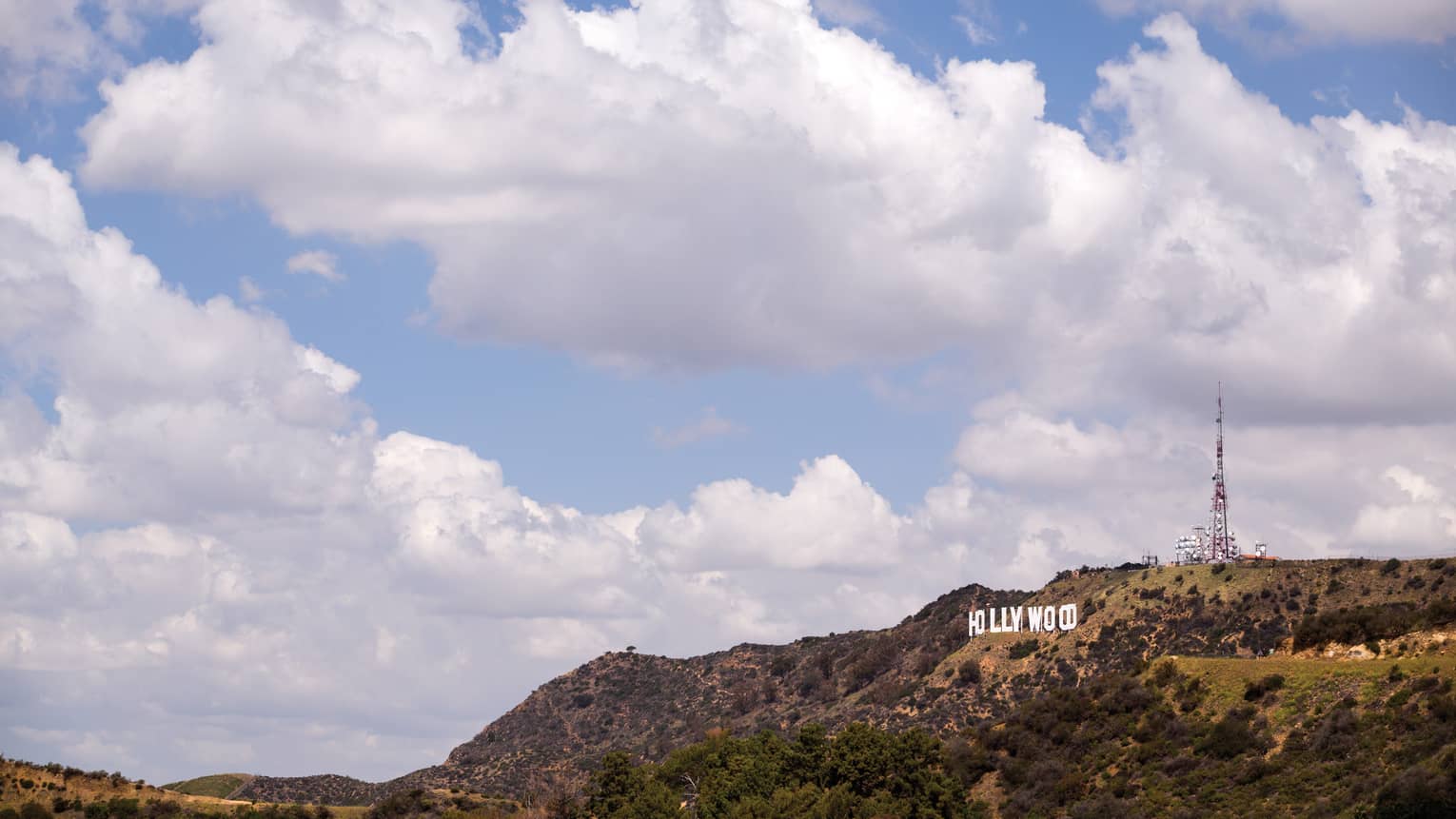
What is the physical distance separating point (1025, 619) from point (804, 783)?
270 feet

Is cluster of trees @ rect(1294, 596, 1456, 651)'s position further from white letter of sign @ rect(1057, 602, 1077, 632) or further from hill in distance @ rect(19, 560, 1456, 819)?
white letter of sign @ rect(1057, 602, 1077, 632)

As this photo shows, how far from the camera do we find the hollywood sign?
166 m

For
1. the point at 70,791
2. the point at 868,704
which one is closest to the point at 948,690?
the point at 868,704

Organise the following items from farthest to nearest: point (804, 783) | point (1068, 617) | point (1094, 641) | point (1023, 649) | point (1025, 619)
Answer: point (1025, 619)
point (1023, 649)
point (1068, 617)
point (1094, 641)
point (804, 783)

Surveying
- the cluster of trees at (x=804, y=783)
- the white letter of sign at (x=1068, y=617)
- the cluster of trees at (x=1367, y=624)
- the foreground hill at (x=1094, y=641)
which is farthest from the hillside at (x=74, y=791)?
the white letter of sign at (x=1068, y=617)

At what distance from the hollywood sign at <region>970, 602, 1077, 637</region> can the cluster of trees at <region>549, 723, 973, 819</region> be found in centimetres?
5949

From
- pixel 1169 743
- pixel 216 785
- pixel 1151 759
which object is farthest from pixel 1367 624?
pixel 216 785

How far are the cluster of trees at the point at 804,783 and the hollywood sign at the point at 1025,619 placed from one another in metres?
59.5

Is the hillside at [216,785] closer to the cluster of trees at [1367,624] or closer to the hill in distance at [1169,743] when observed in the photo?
the hill in distance at [1169,743]

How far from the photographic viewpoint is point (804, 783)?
331ft

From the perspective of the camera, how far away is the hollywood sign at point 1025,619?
16600 centimetres

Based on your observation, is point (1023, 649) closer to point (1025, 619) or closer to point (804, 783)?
point (1025, 619)

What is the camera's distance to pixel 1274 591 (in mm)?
151375

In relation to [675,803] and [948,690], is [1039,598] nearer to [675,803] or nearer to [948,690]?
[948,690]
